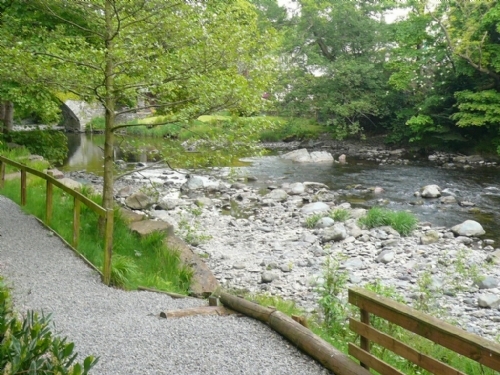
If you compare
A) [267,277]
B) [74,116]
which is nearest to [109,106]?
[267,277]

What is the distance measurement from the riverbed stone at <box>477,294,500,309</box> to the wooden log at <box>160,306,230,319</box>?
4.68 m

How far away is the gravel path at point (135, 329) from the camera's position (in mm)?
4098

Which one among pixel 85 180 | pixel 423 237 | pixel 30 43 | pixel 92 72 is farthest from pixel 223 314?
pixel 85 180

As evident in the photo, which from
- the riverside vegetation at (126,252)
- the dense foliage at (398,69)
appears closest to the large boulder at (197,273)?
the riverside vegetation at (126,252)

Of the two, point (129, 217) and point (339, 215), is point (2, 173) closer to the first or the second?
point (129, 217)

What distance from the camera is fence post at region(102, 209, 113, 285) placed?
638 cm

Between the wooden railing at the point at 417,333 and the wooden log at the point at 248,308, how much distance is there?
1.11m

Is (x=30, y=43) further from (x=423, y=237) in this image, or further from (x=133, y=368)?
(x=423, y=237)

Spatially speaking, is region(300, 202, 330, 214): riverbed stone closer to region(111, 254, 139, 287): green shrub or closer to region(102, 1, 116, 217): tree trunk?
region(102, 1, 116, 217): tree trunk

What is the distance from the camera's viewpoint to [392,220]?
1254 centimetres

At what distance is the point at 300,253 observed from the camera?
35.0ft

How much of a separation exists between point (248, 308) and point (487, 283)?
17.6 ft

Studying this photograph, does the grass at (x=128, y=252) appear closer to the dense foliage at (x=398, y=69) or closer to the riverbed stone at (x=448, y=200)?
the riverbed stone at (x=448, y=200)

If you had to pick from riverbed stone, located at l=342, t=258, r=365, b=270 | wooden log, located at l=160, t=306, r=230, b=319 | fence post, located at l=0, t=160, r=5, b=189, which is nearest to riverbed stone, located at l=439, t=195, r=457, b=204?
riverbed stone, located at l=342, t=258, r=365, b=270
